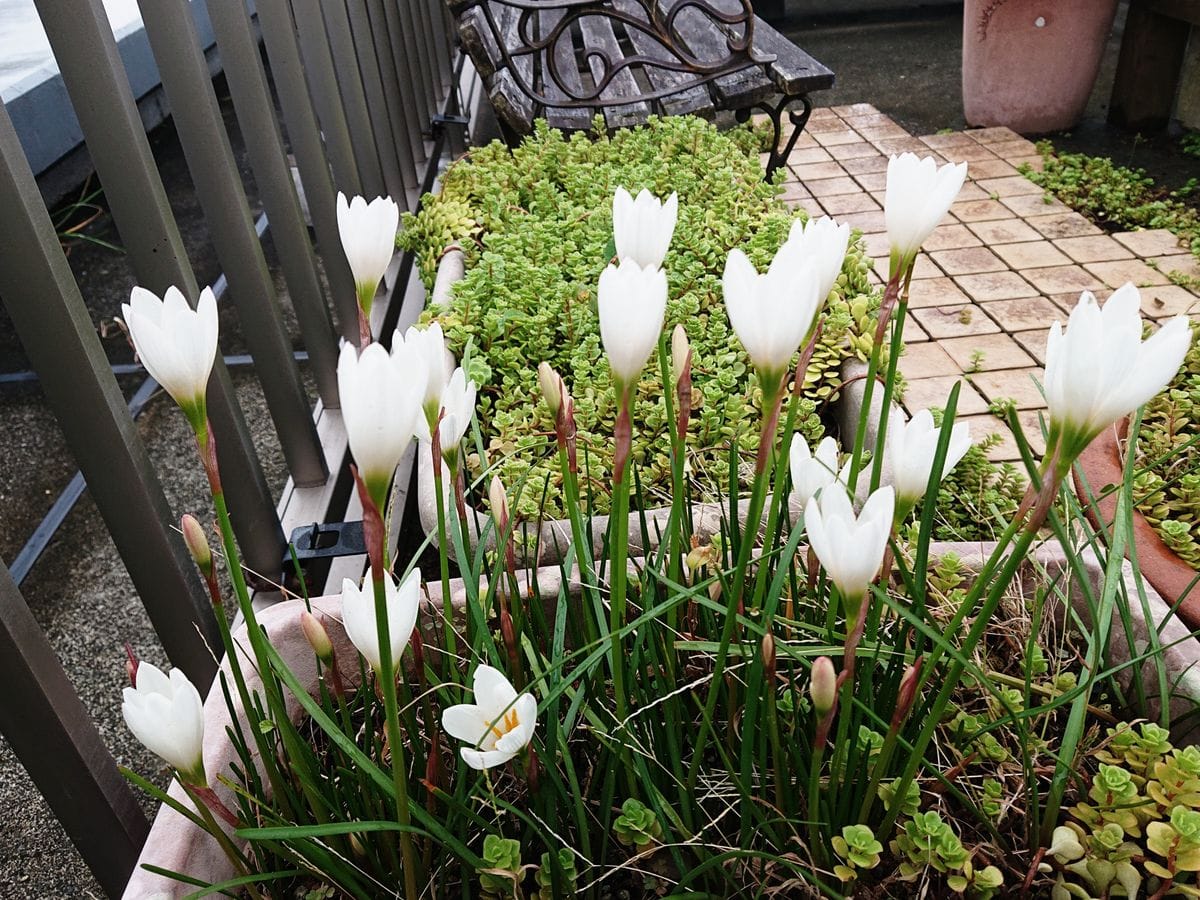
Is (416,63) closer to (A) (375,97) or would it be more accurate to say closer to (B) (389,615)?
(A) (375,97)

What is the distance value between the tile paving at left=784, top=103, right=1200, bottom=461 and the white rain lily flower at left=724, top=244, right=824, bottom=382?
61.9 inches

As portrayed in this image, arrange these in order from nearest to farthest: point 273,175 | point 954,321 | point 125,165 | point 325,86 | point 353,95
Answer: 1. point 125,165
2. point 273,175
3. point 325,86
4. point 353,95
5. point 954,321

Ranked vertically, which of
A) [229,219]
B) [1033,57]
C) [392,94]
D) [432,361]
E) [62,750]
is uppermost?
[432,361]

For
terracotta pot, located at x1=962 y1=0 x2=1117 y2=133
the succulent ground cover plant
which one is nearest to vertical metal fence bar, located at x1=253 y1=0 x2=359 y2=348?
the succulent ground cover plant

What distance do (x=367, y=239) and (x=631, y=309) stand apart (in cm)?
30

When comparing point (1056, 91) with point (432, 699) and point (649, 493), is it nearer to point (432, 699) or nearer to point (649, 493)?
point (649, 493)

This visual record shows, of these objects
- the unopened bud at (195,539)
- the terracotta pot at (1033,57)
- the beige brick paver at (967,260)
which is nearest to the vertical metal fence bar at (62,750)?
the unopened bud at (195,539)

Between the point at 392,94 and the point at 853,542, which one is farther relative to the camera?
the point at 392,94

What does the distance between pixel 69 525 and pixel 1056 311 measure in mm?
2690

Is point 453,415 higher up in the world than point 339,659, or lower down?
higher up

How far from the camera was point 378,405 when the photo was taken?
476 mm

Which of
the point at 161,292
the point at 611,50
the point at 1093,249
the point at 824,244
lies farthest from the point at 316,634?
the point at 611,50

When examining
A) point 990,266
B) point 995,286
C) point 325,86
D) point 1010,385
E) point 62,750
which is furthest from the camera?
point 990,266

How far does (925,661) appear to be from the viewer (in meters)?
0.72
